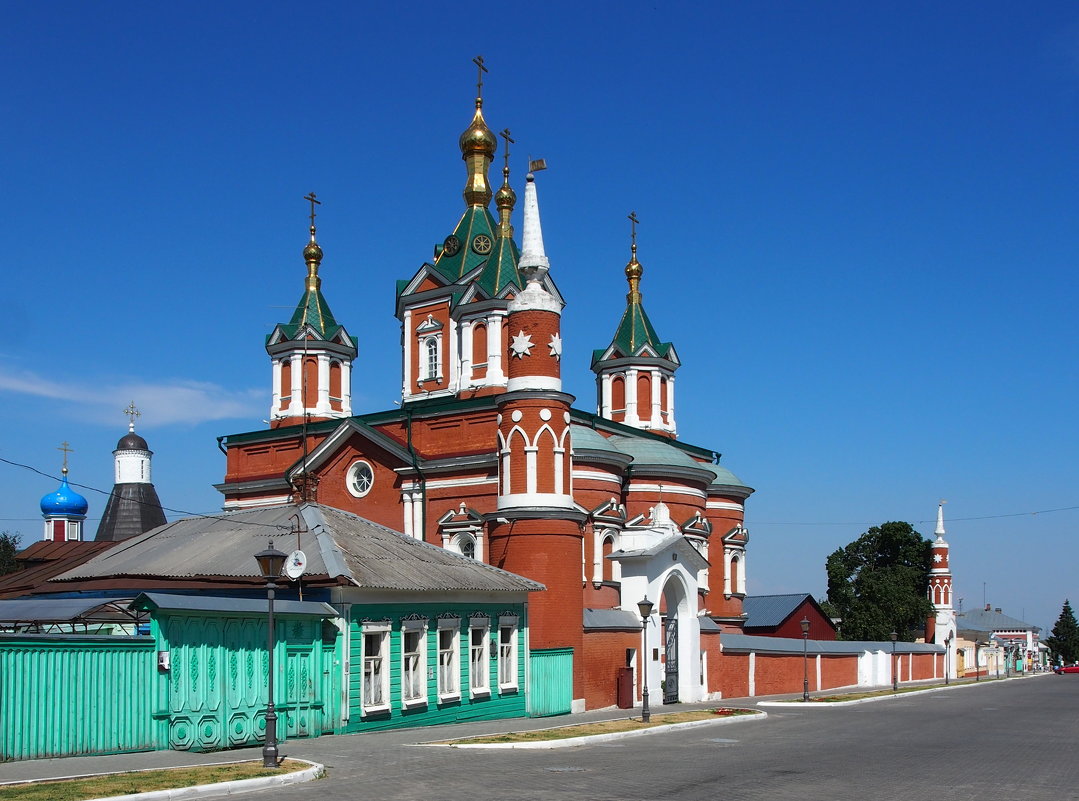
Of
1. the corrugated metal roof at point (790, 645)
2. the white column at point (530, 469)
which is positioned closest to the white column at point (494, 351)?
the white column at point (530, 469)

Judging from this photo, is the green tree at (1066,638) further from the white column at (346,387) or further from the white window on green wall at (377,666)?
the white window on green wall at (377,666)

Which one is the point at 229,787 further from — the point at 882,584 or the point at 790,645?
the point at 882,584

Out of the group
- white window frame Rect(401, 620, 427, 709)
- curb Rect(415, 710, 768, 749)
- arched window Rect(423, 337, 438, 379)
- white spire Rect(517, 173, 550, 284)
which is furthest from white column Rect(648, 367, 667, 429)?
white window frame Rect(401, 620, 427, 709)

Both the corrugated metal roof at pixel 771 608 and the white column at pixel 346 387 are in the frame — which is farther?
the corrugated metal roof at pixel 771 608

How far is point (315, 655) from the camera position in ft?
66.3

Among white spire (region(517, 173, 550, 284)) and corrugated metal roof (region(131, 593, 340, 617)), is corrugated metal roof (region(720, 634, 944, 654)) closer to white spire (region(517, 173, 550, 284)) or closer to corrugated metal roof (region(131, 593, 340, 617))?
white spire (region(517, 173, 550, 284))

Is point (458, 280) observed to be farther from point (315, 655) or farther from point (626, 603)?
point (315, 655)

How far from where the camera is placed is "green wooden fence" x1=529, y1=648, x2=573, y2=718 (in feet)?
87.5

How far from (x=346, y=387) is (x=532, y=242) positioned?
13851 mm

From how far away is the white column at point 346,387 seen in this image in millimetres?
41812

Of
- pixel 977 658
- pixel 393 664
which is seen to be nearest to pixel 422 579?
pixel 393 664

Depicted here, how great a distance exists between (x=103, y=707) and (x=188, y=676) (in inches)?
58.6

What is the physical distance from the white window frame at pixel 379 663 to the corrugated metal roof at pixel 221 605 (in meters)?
1.11

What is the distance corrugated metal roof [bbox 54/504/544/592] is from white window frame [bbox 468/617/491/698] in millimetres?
795
